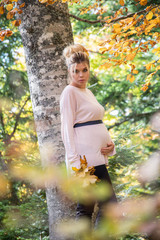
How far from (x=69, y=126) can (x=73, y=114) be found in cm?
13

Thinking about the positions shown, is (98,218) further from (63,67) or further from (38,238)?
(63,67)

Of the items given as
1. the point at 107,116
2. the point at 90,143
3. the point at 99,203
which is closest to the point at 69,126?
the point at 90,143

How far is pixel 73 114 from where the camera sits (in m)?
2.52

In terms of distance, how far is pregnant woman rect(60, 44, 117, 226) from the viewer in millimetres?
2479

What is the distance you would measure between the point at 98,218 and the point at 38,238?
1208 mm

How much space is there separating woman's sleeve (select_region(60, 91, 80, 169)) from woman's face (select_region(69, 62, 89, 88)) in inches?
7.8

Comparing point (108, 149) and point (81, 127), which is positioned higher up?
point (81, 127)

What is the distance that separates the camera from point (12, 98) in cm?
773

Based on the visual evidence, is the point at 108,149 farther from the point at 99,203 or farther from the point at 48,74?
the point at 48,74

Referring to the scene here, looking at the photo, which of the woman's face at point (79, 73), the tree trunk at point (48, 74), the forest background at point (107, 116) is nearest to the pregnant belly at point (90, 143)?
the woman's face at point (79, 73)

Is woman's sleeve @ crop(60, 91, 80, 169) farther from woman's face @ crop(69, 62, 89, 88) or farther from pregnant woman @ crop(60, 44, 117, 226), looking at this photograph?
woman's face @ crop(69, 62, 89, 88)

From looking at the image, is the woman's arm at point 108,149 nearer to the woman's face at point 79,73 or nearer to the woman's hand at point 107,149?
the woman's hand at point 107,149

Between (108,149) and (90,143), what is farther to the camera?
(108,149)

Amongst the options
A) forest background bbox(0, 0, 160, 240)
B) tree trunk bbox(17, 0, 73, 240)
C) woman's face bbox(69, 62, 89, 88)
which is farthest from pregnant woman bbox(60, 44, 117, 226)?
forest background bbox(0, 0, 160, 240)
